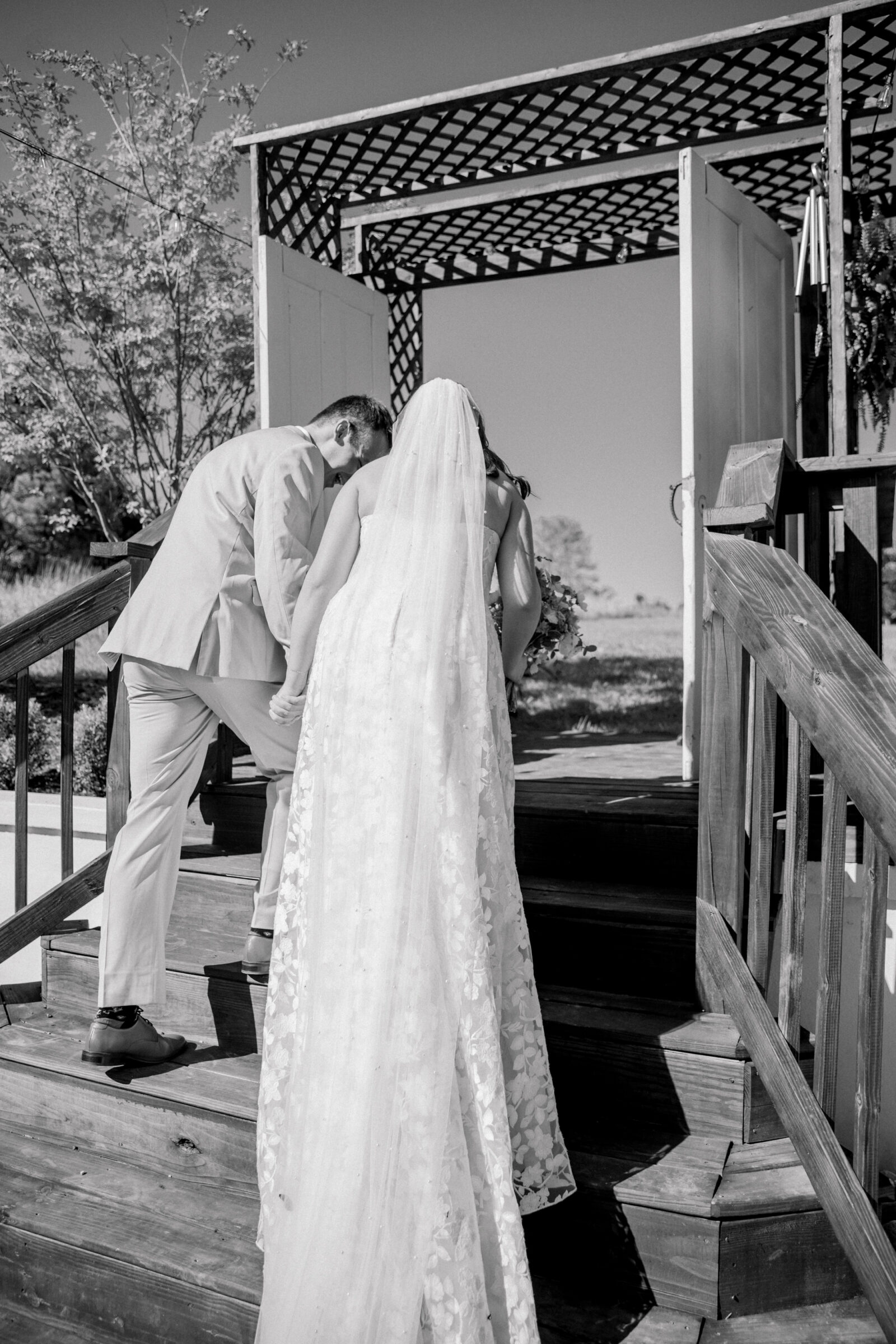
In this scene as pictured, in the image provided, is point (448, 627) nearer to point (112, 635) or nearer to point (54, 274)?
point (112, 635)

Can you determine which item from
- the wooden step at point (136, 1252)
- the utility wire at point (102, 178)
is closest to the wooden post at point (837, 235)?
the wooden step at point (136, 1252)

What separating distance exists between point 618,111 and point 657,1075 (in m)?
4.10

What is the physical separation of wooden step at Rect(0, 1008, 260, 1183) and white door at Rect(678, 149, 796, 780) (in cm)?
210

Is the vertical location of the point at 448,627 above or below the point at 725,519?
below

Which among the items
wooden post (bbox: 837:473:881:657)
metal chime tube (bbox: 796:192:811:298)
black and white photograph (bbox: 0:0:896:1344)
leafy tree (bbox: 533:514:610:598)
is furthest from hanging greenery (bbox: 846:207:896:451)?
leafy tree (bbox: 533:514:610:598)

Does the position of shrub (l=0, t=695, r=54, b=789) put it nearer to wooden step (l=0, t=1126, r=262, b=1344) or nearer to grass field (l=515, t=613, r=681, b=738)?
grass field (l=515, t=613, r=681, b=738)

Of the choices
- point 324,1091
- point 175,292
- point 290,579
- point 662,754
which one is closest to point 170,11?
point 175,292

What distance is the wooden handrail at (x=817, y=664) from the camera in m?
1.70

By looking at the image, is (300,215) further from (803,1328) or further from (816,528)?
(803,1328)

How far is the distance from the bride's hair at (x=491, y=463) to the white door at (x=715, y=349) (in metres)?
1.40

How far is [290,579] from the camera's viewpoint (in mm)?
2715

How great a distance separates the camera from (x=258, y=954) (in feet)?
9.17

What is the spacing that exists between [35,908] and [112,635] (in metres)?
0.96

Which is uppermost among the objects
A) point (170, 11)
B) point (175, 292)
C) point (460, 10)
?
point (170, 11)
